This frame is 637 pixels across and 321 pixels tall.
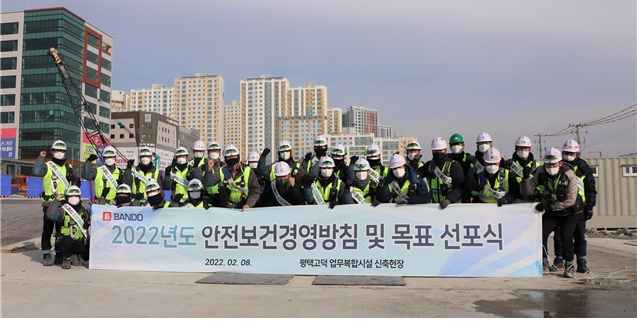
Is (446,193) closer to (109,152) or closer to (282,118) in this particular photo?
(109,152)

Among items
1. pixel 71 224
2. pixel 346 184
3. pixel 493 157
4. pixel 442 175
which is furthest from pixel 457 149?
pixel 71 224

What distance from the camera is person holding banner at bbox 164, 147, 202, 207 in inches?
348

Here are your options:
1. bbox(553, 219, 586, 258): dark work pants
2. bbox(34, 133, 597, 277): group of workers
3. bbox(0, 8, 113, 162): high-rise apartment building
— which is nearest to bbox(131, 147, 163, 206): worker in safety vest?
bbox(34, 133, 597, 277): group of workers

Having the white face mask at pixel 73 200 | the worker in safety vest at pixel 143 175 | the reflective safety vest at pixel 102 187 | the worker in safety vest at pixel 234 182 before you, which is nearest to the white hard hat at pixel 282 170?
the worker in safety vest at pixel 234 182

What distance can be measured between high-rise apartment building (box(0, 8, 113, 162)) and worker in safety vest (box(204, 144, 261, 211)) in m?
75.7

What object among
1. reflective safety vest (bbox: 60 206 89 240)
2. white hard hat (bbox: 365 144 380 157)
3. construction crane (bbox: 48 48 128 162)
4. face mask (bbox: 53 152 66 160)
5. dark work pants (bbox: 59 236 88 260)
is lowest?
dark work pants (bbox: 59 236 88 260)

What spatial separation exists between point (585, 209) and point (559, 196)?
0.65 m

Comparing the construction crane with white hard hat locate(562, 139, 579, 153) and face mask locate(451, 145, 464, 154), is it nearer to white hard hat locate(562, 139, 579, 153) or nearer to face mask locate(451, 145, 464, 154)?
face mask locate(451, 145, 464, 154)

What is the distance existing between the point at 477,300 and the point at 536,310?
0.68 m

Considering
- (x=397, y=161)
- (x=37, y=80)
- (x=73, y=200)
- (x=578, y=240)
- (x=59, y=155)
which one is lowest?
(x=578, y=240)

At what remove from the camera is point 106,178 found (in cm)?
902

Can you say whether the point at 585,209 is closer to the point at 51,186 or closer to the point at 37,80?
the point at 51,186

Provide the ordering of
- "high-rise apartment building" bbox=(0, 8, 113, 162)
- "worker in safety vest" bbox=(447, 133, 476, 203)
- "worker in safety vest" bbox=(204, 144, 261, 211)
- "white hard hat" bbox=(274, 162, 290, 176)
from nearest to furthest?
"worker in safety vest" bbox=(447, 133, 476, 203) → "white hard hat" bbox=(274, 162, 290, 176) → "worker in safety vest" bbox=(204, 144, 261, 211) → "high-rise apartment building" bbox=(0, 8, 113, 162)

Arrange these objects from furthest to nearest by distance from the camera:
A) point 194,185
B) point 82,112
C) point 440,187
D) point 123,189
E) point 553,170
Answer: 1. point 82,112
2. point 123,189
3. point 194,185
4. point 440,187
5. point 553,170
